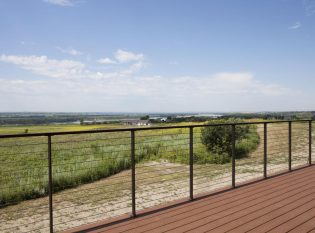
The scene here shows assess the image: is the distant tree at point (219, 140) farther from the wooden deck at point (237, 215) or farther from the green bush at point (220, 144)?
the wooden deck at point (237, 215)

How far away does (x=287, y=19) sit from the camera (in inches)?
516

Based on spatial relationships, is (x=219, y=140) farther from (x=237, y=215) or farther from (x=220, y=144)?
(x=237, y=215)

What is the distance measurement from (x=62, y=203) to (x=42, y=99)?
27740mm

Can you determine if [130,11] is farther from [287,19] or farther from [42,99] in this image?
[42,99]

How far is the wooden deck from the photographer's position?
2.82 meters

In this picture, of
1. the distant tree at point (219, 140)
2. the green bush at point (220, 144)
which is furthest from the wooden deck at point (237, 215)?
the distant tree at point (219, 140)

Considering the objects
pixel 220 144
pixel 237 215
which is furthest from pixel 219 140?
pixel 237 215

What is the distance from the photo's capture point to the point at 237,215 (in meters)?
3.16

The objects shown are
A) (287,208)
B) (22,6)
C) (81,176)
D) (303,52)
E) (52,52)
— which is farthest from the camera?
(52,52)

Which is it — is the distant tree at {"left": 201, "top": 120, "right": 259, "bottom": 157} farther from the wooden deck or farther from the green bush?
the wooden deck

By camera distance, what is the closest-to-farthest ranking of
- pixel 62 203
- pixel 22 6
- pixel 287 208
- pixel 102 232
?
pixel 102 232
pixel 287 208
pixel 62 203
pixel 22 6

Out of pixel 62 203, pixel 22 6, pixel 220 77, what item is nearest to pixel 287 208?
pixel 62 203

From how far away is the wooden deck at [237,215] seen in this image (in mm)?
2820

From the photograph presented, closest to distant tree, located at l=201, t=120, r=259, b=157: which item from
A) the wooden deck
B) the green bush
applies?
the green bush
